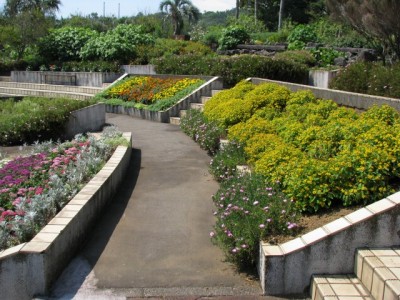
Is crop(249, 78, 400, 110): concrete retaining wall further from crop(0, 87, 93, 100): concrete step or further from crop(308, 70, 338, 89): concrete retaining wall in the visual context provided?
crop(0, 87, 93, 100): concrete step

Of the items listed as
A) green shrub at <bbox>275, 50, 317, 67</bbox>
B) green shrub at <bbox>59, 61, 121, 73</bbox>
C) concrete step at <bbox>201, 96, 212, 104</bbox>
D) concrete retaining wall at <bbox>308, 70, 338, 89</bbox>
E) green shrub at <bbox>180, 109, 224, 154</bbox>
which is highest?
green shrub at <bbox>275, 50, 317, 67</bbox>

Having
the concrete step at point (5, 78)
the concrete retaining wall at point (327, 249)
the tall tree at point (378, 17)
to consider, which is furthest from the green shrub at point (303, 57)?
the concrete step at point (5, 78)

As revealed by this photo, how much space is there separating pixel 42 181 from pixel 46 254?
2.13 m

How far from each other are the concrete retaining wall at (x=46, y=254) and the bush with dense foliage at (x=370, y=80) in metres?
5.64

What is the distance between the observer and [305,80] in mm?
14453

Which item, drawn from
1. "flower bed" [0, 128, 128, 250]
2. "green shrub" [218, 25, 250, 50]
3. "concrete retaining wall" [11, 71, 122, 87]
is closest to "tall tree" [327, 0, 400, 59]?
"flower bed" [0, 128, 128, 250]

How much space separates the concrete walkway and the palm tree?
39.2 metres

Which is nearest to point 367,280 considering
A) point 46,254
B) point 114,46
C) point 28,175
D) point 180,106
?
point 46,254

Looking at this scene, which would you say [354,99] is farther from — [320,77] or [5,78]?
[5,78]

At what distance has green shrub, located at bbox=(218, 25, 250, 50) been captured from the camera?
77.5 feet

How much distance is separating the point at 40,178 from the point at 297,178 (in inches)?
134

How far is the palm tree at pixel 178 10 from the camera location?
46688 mm

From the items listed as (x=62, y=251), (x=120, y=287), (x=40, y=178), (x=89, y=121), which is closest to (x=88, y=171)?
(x=40, y=178)

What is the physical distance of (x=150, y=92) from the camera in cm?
1476
